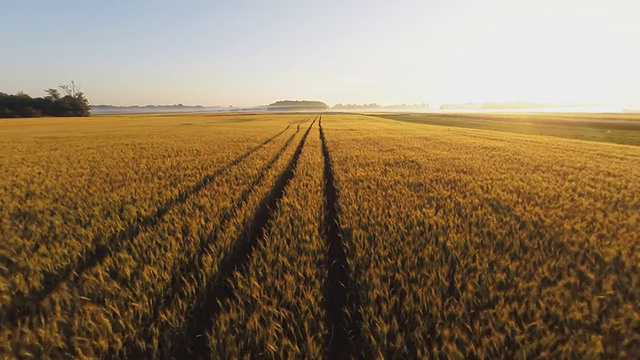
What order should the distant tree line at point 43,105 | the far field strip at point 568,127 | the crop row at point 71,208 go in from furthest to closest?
the distant tree line at point 43,105
the far field strip at point 568,127
the crop row at point 71,208

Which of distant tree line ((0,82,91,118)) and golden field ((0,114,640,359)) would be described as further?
distant tree line ((0,82,91,118))

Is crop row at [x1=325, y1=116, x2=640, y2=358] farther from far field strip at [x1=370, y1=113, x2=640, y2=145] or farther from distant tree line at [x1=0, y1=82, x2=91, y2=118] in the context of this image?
distant tree line at [x1=0, y1=82, x2=91, y2=118]

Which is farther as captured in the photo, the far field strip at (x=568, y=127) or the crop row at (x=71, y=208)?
the far field strip at (x=568, y=127)

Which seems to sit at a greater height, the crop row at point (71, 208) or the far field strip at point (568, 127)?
the far field strip at point (568, 127)

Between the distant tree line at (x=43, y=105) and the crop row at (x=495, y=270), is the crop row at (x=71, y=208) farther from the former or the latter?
the distant tree line at (x=43, y=105)

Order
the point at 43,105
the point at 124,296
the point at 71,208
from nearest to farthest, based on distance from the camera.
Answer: the point at 124,296
the point at 71,208
the point at 43,105

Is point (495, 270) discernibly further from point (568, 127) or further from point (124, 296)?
point (568, 127)

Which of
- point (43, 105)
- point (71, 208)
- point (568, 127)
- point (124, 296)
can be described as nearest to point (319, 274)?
point (124, 296)

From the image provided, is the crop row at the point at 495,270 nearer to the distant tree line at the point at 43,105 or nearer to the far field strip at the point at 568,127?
the far field strip at the point at 568,127

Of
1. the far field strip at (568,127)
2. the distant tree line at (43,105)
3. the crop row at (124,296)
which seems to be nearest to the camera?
the crop row at (124,296)

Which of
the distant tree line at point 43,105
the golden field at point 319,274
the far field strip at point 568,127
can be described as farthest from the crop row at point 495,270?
the distant tree line at point 43,105

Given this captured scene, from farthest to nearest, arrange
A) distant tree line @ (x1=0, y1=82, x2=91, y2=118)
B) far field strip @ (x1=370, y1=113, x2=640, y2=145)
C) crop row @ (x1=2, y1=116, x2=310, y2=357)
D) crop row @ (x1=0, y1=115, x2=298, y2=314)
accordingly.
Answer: distant tree line @ (x1=0, y1=82, x2=91, y2=118)
far field strip @ (x1=370, y1=113, x2=640, y2=145)
crop row @ (x1=0, y1=115, x2=298, y2=314)
crop row @ (x1=2, y1=116, x2=310, y2=357)

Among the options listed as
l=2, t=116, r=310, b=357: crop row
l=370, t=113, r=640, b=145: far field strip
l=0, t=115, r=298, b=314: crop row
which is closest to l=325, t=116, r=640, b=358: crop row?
l=2, t=116, r=310, b=357: crop row
